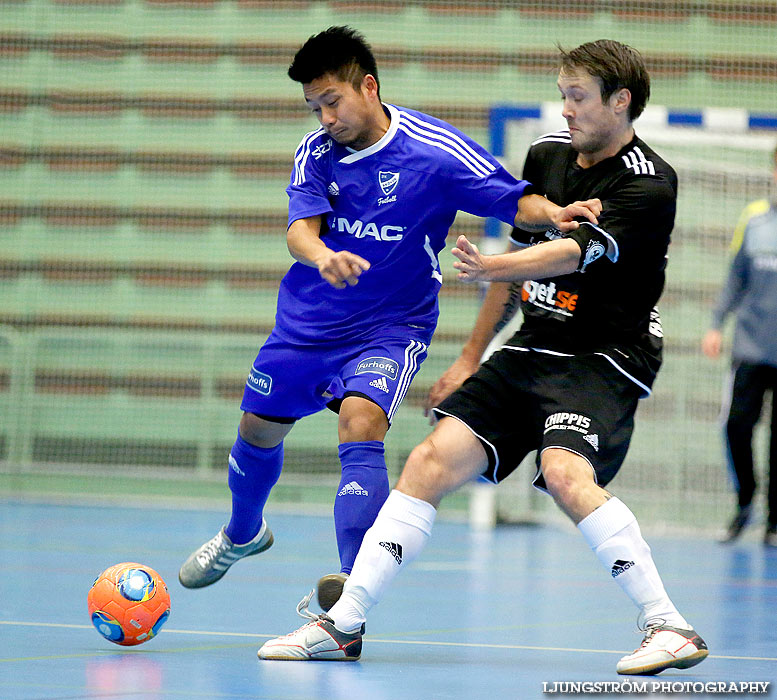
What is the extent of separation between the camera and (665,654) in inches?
131

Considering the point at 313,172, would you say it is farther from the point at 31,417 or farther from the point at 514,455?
the point at 31,417

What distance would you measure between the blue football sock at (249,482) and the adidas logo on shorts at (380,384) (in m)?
0.79

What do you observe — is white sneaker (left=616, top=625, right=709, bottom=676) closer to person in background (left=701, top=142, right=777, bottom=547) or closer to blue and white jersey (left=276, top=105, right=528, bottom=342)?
blue and white jersey (left=276, top=105, right=528, bottom=342)

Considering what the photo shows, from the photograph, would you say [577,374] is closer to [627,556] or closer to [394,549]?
[627,556]

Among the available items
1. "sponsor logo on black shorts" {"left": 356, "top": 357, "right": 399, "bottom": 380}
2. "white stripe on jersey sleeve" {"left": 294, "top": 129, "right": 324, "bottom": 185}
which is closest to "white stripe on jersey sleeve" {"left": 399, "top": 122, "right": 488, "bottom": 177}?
"white stripe on jersey sleeve" {"left": 294, "top": 129, "right": 324, "bottom": 185}

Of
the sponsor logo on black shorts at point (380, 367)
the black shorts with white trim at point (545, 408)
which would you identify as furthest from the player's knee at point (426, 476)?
the sponsor logo on black shorts at point (380, 367)

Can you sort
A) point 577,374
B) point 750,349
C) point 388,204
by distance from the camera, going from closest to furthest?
point 577,374, point 388,204, point 750,349

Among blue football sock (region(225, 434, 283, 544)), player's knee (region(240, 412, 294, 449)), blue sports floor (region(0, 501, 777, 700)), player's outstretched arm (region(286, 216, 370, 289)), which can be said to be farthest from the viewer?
blue football sock (region(225, 434, 283, 544))

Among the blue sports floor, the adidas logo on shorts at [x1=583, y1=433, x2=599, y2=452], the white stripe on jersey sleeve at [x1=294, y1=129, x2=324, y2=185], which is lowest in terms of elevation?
the blue sports floor

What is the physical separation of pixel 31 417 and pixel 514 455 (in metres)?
7.45

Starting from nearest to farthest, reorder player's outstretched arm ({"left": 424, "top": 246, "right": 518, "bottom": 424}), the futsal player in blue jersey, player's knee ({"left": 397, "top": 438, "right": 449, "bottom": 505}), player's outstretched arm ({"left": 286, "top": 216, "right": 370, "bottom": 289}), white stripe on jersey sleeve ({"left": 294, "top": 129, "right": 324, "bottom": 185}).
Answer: player's outstretched arm ({"left": 286, "top": 216, "right": 370, "bottom": 289}) < player's knee ({"left": 397, "top": 438, "right": 449, "bottom": 505}) < the futsal player in blue jersey < player's outstretched arm ({"left": 424, "top": 246, "right": 518, "bottom": 424}) < white stripe on jersey sleeve ({"left": 294, "top": 129, "right": 324, "bottom": 185})

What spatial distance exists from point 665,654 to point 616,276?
105cm

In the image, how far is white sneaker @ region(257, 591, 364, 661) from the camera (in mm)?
3551

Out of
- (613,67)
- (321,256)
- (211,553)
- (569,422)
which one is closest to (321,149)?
(321,256)
